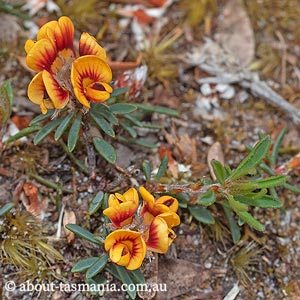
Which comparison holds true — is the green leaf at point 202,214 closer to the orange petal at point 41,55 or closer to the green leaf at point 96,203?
the green leaf at point 96,203

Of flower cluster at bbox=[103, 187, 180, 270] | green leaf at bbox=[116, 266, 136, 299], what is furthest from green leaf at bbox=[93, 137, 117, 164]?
green leaf at bbox=[116, 266, 136, 299]

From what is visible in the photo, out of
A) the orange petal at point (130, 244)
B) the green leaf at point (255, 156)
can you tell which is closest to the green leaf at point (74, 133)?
the orange petal at point (130, 244)

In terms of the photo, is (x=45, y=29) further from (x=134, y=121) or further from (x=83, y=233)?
(x=83, y=233)

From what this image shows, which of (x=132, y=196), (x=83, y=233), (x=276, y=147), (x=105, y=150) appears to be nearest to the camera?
(x=132, y=196)

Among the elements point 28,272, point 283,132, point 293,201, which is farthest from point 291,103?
point 28,272

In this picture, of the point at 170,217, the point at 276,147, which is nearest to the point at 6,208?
the point at 170,217

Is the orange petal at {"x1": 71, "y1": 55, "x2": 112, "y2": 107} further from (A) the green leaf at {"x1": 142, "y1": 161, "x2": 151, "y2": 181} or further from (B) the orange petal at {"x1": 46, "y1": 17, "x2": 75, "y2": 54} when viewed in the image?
(A) the green leaf at {"x1": 142, "y1": 161, "x2": 151, "y2": 181}
